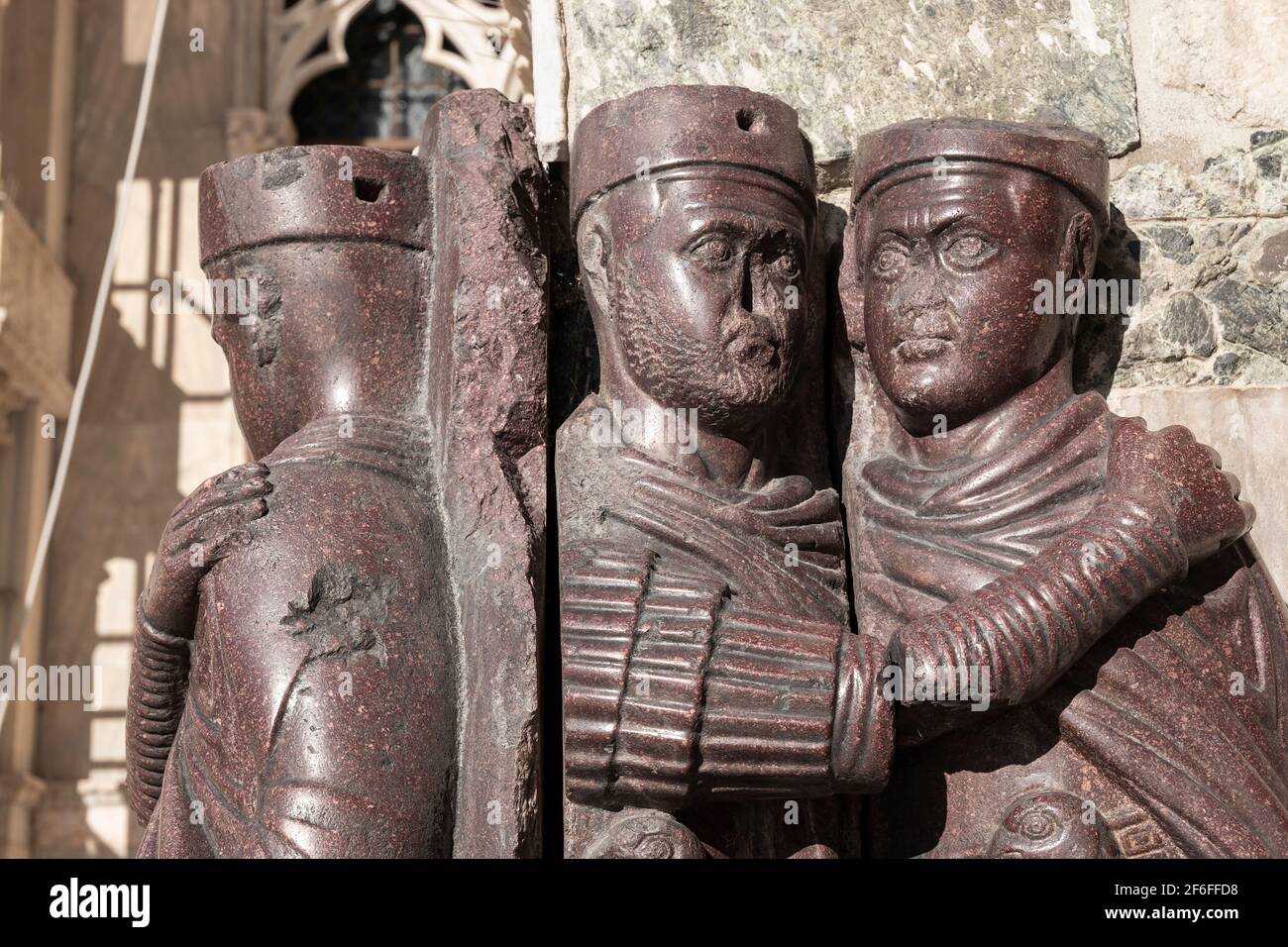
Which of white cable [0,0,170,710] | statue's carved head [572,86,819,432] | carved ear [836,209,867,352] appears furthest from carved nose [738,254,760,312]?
white cable [0,0,170,710]

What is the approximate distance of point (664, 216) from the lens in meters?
2.89

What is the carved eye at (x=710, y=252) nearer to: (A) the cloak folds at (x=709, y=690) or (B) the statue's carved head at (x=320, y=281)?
(A) the cloak folds at (x=709, y=690)

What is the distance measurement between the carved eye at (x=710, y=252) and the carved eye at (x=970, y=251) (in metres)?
0.41

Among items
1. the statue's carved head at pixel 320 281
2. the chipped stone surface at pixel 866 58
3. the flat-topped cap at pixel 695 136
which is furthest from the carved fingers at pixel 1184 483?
the statue's carved head at pixel 320 281

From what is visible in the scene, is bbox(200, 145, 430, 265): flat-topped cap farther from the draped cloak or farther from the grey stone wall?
the draped cloak

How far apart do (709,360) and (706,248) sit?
0.19 metres

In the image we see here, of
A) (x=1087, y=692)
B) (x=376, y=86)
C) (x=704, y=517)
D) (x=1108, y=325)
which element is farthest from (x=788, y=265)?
(x=376, y=86)

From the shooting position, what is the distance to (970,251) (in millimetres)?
2922

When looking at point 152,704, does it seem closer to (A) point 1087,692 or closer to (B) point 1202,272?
(A) point 1087,692

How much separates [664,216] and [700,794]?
99 cm

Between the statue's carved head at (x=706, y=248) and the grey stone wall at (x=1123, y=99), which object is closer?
the statue's carved head at (x=706, y=248)

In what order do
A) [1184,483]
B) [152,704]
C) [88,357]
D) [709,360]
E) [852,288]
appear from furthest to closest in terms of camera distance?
[88,357] < [852,288] < [152,704] < [709,360] < [1184,483]

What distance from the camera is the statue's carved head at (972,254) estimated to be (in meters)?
2.91

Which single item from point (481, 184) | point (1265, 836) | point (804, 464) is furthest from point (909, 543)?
point (481, 184)
